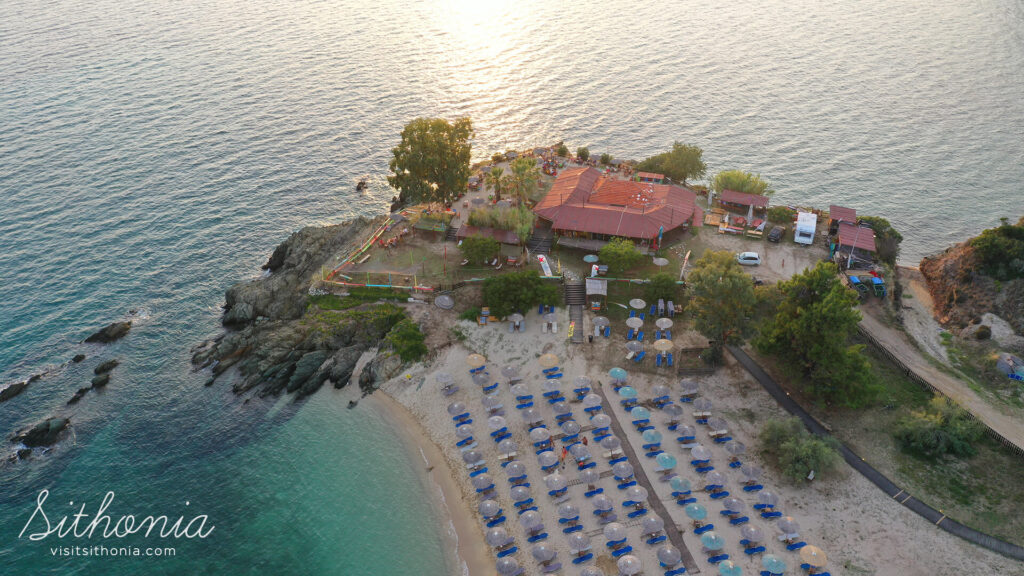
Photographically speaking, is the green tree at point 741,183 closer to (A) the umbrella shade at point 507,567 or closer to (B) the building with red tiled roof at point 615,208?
(B) the building with red tiled roof at point 615,208

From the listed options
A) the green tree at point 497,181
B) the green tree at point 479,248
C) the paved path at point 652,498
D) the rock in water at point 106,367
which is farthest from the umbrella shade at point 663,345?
the rock in water at point 106,367

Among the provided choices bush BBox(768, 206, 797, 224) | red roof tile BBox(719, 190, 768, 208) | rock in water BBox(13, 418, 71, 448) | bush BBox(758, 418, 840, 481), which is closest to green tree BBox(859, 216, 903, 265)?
bush BBox(768, 206, 797, 224)

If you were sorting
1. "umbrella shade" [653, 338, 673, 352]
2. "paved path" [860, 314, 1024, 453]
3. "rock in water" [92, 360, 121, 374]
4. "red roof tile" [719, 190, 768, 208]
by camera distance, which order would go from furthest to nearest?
"red roof tile" [719, 190, 768, 208], "rock in water" [92, 360, 121, 374], "umbrella shade" [653, 338, 673, 352], "paved path" [860, 314, 1024, 453]

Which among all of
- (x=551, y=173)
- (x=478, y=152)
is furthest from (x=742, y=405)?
(x=478, y=152)

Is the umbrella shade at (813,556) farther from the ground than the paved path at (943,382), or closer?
closer

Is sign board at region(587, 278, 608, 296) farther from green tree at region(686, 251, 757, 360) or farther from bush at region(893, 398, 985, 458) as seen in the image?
bush at region(893, 398, 985, 458)

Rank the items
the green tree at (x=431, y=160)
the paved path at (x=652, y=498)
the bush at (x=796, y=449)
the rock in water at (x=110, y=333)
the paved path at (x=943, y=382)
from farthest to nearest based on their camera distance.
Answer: the green tree at (x=431, y=160), the rock in water at (x=110, y=333), the paved path at (x=943, y=382), the bush at (x=796, y=449), the paved path at (x=652, y=498)
